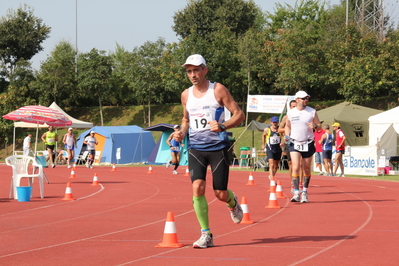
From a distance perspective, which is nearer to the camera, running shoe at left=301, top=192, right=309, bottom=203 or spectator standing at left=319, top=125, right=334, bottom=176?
running shoe at left=301, top=192, right=309, bottom=203

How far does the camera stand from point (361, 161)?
955 inches

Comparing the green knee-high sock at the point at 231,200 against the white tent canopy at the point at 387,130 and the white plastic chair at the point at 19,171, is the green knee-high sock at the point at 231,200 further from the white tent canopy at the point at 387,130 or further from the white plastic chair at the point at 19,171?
the white tent canopy at the point at 387,130

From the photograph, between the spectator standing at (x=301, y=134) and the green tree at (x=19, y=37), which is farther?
the green tree at (x=19, y=37)

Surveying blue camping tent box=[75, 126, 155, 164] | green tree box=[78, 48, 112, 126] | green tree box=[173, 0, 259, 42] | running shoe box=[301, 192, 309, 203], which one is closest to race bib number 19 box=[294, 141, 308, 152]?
running shoe box=[301, 192, 309, 203]

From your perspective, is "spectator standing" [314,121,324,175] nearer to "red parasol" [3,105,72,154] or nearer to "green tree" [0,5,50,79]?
"red parasol" [3,105,72,154]

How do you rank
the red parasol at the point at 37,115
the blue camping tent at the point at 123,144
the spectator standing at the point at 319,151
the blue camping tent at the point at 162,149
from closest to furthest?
the red parasol at the point at 37,115
the spectator standing at the point at 319,151
the blue camping tent at the point at 162,149
the blue camping tent at the point at 123,144

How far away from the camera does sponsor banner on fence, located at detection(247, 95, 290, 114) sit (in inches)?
1168

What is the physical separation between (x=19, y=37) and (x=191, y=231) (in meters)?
60.9

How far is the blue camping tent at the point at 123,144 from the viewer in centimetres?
3875

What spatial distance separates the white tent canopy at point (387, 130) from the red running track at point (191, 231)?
11.4m

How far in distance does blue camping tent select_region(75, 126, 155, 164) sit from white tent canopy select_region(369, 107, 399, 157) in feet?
54.5

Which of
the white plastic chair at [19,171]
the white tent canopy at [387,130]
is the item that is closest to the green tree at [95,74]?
the white tent canopy at [387,130]

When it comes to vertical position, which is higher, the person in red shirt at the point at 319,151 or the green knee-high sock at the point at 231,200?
the person in red shirt at the point at 319,151

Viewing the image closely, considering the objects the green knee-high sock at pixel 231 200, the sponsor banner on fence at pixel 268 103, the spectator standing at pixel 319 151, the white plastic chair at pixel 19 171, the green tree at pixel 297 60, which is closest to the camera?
the green knee-high sock at pixel 231 200
